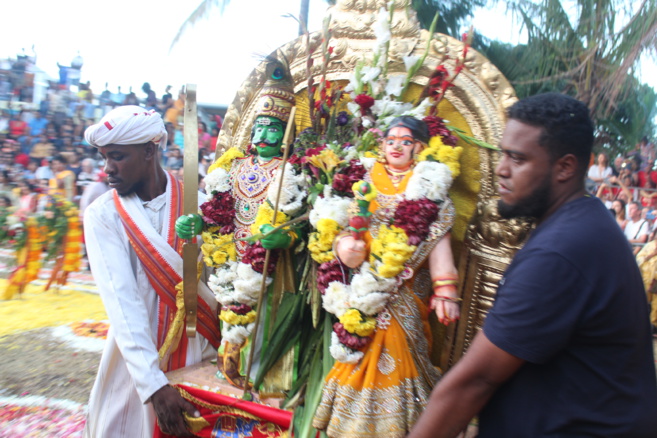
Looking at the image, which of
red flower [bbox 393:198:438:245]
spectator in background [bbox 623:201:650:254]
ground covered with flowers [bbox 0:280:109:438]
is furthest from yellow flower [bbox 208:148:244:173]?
spectator in background [bbox 623:201:650:254]

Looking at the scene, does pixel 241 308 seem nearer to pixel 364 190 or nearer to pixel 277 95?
pixel 364 190

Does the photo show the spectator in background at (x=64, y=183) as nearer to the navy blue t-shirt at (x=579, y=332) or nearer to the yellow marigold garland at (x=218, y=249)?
the yellow marigold garland at (x=218, y=249)

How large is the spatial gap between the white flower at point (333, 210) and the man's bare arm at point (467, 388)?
105 cm

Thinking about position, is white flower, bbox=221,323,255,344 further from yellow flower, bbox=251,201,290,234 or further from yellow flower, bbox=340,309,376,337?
yellow flower, bbox=340,309,376,337

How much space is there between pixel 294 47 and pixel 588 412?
8.27ft

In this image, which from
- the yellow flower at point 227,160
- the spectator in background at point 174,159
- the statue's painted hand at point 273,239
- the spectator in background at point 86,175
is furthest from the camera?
the spectator in background at point 174,159

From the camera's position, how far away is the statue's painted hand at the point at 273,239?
2416mm

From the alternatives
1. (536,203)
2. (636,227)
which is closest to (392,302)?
(536,203)

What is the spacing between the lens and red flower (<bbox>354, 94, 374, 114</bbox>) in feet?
8.32

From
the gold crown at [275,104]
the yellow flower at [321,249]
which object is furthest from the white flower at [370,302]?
the gold crown at [275,104]

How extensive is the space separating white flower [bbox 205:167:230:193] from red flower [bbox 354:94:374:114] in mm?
854

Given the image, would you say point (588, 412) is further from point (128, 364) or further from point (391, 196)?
point (128, 364)

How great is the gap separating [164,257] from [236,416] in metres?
0.91

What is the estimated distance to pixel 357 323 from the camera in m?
2.17
